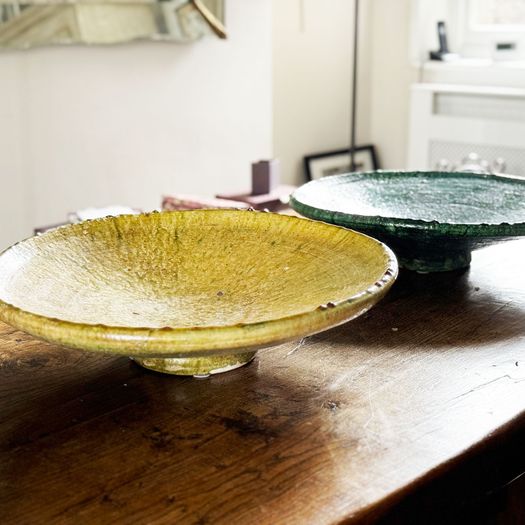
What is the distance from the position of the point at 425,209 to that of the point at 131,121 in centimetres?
171

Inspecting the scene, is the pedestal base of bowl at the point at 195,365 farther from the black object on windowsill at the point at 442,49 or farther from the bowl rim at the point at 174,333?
the black object on windowsill at the point at 442,49

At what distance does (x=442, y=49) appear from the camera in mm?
3855

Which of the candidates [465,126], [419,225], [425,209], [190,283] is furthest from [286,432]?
[465,126]

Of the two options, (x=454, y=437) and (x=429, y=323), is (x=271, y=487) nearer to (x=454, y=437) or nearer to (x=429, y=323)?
(x=454, y=437)

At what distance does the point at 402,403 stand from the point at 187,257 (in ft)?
1.24

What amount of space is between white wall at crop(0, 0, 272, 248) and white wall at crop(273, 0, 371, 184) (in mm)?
364

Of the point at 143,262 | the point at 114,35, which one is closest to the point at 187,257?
the point at 143,262

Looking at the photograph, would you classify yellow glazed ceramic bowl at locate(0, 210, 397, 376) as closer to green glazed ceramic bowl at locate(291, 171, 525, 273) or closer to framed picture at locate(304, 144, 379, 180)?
green glazed ceramic bowl at locate(291, 171, 525, 273)

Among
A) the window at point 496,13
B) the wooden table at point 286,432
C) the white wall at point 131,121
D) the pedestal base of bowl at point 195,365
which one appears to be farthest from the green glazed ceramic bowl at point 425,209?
the window at point 496,13

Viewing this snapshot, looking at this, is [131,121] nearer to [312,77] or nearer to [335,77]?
[312,77]

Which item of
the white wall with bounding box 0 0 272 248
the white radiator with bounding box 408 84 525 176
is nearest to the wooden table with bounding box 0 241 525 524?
the white wall with bounding box 0 0 272 248

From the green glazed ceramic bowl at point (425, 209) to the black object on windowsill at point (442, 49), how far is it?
2389 millimetres

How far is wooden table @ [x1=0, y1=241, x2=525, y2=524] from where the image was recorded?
70cm

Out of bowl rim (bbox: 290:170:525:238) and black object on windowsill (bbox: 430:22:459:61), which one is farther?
black object on windowsill (bbox: 430:22:459:61)
